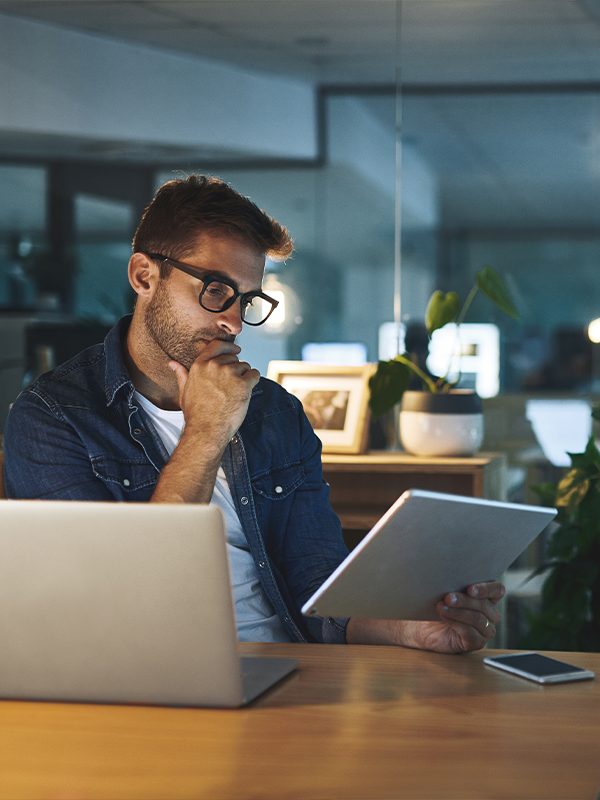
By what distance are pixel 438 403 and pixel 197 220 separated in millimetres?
1404

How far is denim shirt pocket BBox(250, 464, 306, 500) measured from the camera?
1661 mm

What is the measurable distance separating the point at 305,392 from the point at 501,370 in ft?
3.85

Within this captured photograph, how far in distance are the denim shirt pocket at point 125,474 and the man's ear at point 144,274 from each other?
1.15 feet

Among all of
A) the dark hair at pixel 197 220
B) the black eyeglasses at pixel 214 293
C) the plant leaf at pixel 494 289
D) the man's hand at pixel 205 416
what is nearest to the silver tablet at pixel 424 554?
the man's hand at pixel 205 416

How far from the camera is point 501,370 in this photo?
3789 millimetres

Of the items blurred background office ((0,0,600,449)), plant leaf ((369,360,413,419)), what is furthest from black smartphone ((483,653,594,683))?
blurred background office ((0,0,600,449))

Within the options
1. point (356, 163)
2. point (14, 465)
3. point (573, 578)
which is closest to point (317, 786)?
point (14, 465)

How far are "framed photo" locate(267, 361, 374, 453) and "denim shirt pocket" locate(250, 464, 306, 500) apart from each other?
121cm

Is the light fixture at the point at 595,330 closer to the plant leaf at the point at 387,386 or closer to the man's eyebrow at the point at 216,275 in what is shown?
the plant leaf at the point at 387,386

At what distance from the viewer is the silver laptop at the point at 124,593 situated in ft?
3.05

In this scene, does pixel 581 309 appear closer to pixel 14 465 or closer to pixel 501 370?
pixel 501 370

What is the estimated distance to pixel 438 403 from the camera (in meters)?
2.87

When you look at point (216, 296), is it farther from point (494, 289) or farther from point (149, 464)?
point (494, 289)

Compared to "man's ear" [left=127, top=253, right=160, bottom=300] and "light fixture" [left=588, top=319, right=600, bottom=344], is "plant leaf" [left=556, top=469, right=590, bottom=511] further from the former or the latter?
"man's ear" [left=127, top=253, right=160, bottom=300]
